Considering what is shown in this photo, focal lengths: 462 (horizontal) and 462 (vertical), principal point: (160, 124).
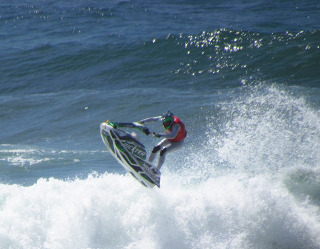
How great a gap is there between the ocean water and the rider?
1.19m

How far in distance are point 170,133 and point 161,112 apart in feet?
27.2

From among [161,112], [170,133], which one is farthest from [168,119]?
[161,112]

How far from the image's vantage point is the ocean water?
9859 millimetres

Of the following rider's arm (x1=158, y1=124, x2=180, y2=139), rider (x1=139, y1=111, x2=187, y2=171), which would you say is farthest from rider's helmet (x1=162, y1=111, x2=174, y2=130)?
rider's arm (x1=158, y1=124, x2=180, y2=139)

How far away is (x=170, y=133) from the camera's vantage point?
941cm

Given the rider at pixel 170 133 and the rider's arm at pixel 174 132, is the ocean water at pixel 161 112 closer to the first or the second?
the rider at pixel 170 133

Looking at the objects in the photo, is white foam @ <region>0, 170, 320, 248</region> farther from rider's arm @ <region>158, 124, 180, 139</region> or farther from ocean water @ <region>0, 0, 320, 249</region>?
rider's arm @ <region>158, 124, 180, 139</region>

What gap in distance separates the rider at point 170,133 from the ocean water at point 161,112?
119 centimetres

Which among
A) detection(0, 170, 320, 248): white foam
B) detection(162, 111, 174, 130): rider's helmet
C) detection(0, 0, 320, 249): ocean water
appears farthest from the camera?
detection(0, 0, 320, 249): ocean water

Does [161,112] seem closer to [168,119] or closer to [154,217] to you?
A: [154,217]

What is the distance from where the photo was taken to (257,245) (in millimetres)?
9508

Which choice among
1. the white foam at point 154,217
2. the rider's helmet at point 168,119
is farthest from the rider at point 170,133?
the white foam at point 154,217

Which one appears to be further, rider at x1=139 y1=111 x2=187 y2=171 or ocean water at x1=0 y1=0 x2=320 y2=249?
ocean water at x1=0 y1=0 x2=320 y2=249

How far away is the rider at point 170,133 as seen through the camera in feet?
30.6
